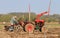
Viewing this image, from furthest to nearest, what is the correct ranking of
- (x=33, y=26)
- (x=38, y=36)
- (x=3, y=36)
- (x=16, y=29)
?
(x=33, y=26) → (x=16, y=29) → (x=38, y=36) → (x=3, y=36)

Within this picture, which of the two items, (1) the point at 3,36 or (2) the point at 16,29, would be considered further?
(2) the point at 16,29

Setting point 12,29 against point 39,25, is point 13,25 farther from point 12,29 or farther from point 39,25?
point 39,25

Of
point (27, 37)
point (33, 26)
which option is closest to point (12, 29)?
point (33, 26)

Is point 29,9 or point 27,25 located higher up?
point 29,9

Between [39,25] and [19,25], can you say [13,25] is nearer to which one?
[19,25]

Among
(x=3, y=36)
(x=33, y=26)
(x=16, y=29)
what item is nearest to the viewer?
(x=3, y=36)

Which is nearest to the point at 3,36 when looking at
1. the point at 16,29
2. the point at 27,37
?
the point at 27,37

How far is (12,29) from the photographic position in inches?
824

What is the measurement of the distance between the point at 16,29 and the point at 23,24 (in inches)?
61.5

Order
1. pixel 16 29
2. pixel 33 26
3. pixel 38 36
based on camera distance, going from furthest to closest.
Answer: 1. pixel 33 26
2. pixel 16 29
3. pixel 38 36

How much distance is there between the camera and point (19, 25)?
68.7 feet

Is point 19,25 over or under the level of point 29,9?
under

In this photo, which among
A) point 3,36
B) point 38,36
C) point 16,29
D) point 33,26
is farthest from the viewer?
point 33,26

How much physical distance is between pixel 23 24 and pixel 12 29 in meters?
1.32
